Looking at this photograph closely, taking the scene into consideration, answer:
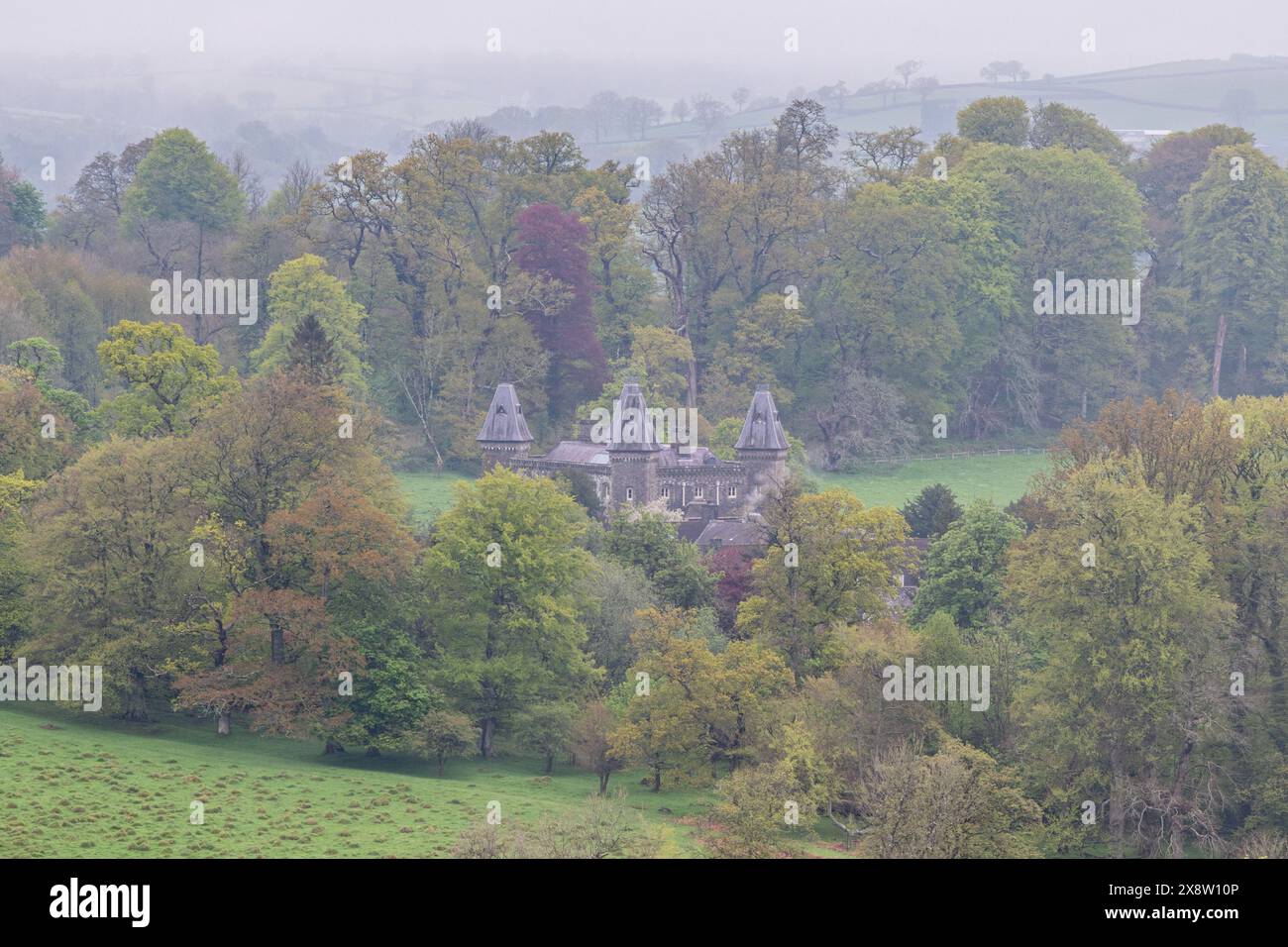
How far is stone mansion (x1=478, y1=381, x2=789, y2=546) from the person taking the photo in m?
87.1

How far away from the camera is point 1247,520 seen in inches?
2393

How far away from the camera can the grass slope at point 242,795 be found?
47750 millimetres

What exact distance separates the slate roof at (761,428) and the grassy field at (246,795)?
28.5 metres

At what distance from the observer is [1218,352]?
116812mm

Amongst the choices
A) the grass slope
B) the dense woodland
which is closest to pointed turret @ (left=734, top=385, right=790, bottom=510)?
the dense woodland

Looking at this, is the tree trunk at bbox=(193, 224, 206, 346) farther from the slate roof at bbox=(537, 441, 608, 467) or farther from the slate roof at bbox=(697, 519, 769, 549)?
the slate roof at bbox=(697, 519, 769, 549)

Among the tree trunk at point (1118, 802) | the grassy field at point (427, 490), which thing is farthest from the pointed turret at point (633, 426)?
the tree trunk at point (1118, 802)

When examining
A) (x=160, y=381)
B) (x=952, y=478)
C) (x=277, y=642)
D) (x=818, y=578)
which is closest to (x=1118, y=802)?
(x=818, y=578)

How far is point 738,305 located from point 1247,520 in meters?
53.9

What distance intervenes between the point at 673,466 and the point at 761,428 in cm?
420

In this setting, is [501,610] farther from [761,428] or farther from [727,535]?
[761,428]

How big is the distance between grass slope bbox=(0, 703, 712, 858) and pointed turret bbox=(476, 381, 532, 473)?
30.4m
